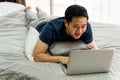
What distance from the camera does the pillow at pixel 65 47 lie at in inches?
53.5

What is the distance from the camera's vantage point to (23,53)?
5.21 feet

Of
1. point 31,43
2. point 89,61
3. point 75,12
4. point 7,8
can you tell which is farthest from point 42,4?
point 89,61

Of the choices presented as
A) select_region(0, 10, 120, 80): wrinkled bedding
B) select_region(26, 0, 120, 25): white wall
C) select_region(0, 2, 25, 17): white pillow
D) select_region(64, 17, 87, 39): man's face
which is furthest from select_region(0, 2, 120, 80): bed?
select_region(26, 0, 120, 25): white wall

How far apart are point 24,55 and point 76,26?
1.51ft

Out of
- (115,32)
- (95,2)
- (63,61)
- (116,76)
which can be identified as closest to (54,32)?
(63,61)

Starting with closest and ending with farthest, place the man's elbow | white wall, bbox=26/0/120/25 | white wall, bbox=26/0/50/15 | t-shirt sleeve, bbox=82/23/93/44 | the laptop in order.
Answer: the laptop → the man's elbow → t-shirt sleeve, bbox=82/23/93/44 → white wall, bbox=26/0/120/25 → white wall, bbox=26/0/50/15

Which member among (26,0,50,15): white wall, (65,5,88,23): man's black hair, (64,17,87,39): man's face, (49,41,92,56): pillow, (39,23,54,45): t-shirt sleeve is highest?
(65,5,88,23): man's black hair

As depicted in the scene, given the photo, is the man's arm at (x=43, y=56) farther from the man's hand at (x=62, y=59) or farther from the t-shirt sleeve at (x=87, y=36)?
the t-shirt sleeve at (x=87, y=36)

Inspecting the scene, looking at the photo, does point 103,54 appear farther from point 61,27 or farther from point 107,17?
point 107,17

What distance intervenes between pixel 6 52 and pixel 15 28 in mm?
561

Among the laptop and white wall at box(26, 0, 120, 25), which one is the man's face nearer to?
the laptop

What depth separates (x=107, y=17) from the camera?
2.90 meters

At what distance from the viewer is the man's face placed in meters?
1.28

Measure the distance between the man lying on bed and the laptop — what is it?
0.11 metres
